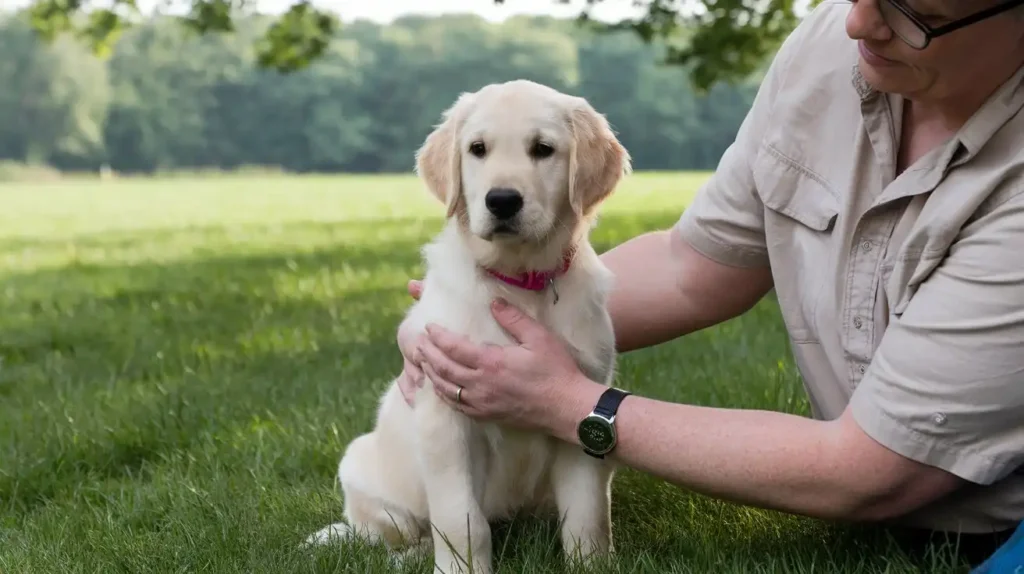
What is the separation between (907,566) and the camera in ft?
7.19

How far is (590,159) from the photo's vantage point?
8.72 feet

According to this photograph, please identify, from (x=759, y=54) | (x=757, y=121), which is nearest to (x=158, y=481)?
(x=757, y=121)

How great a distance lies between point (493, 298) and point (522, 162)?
1.09 feet

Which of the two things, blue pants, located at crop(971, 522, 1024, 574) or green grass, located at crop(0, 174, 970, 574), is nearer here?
blue pants, located at crop(971, 522, 1024, 574)

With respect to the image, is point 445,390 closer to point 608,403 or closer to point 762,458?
point 608,403

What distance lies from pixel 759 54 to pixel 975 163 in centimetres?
796

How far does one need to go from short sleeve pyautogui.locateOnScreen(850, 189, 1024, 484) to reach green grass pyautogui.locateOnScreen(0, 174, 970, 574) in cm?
35

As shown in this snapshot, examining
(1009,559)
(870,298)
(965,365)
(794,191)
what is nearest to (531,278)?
(794,191)

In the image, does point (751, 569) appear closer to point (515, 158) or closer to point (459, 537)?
point (459, 537)

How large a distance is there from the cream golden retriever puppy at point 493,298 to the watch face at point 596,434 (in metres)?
0.24

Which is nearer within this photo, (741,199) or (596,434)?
(596,434)

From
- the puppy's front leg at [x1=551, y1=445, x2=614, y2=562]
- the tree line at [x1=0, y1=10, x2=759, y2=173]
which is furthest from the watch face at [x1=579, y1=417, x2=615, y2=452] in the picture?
the tree line at [x1=0, y1=10, x2=759, y2=173]

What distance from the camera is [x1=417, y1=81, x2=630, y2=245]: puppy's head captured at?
96.7 inches

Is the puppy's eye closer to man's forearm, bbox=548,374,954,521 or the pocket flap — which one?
the pocket flap
